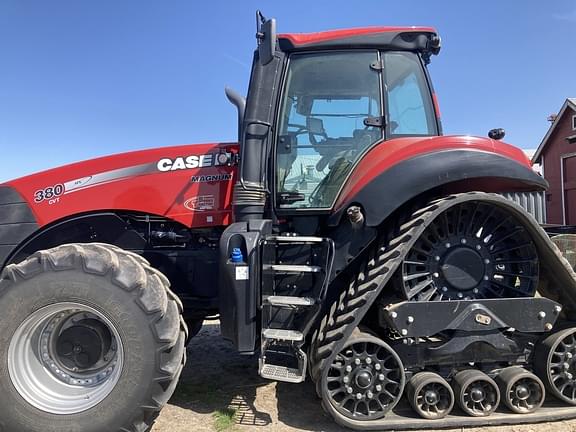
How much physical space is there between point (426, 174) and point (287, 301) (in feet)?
4.07

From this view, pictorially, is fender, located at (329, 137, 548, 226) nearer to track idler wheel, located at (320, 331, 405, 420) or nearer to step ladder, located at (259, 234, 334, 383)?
step ladder, located at (259, 234, 334, 383)

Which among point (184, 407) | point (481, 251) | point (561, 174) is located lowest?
point (184, 407)

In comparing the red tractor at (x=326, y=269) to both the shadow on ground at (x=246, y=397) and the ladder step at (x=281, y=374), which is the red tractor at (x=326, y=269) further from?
the shadow on ground at (x=246, y=397)

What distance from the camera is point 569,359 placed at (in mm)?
3053

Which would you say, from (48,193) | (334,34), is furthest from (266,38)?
(48,193)

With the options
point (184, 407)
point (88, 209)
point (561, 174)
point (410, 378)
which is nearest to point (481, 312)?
point (410, 378)

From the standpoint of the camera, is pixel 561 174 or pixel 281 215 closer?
pixel 281 215

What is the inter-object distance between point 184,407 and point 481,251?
245 centimetres

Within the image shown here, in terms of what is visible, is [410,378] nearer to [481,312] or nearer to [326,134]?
[481,312]

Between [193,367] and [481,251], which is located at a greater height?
[481,251]

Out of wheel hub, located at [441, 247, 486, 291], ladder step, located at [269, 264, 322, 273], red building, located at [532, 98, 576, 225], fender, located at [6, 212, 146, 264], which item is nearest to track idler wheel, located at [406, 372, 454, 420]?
wheel hub, located at [441, 247, 486, 291]

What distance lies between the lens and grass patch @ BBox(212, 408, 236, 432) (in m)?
3.04

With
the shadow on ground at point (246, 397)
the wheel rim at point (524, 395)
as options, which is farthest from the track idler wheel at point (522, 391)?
the shadow on ground at point (246, 397)

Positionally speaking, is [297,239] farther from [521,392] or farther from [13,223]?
[13,223]
